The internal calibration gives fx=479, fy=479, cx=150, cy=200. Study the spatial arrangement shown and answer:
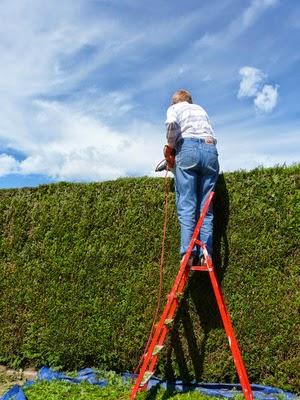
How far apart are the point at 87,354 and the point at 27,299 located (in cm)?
107

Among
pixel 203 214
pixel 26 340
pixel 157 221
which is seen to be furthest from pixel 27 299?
pixel 203 214

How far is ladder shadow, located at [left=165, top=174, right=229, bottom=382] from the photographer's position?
4996mm

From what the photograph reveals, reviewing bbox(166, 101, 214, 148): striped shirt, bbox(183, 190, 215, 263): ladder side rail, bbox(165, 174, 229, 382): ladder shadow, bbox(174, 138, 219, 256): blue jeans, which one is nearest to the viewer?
bbox(183, 190, 215, 263): ladder side rail

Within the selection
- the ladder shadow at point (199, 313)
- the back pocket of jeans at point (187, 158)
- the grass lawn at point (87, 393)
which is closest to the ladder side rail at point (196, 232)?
the back pocket of jeans at point (187, 158)

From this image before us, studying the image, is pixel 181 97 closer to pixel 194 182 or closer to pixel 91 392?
pixel 194 182

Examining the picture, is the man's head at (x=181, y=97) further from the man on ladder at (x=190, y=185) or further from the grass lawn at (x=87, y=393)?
the grass lawn at (x=87, y=393)

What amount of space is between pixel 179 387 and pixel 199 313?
0.79 metres

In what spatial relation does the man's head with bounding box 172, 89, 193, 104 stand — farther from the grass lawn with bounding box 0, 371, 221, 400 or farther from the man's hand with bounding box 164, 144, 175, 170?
the grass lawn with bounding box 0, 371, 221, 400

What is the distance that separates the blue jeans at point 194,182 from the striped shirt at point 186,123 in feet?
0.27

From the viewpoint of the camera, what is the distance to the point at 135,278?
542cm

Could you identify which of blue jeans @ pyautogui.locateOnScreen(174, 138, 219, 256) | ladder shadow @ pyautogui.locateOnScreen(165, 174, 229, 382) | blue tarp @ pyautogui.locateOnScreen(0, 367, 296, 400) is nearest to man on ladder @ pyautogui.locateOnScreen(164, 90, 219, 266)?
blue jeans @ pyautogui.locateOnScreen(174, 138, 219, 256)

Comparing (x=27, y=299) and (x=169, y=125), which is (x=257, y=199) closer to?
(x=169, y=125)

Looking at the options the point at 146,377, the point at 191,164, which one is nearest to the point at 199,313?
the point at 146,377

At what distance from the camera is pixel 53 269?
233 inches
